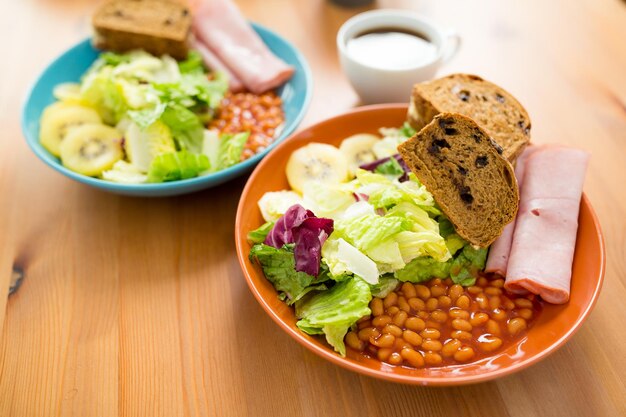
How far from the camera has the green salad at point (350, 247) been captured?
156 cm

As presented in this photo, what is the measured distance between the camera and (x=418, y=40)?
239 cm

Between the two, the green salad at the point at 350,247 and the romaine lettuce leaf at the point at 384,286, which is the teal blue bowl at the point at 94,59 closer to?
the green salad at the point at 350,247

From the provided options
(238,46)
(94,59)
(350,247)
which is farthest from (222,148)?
(94,59)

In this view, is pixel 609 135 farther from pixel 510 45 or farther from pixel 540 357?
pixel 540 357

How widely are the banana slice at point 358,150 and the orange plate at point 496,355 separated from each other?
286mm

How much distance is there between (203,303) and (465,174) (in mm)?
920

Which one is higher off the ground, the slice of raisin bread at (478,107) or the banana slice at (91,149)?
the slice of raisin bread at (478,107)

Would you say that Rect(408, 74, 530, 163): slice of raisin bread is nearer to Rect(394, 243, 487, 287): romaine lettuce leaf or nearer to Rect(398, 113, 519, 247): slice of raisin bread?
Rect(398, 113, 519, 247): slice of raisin bread

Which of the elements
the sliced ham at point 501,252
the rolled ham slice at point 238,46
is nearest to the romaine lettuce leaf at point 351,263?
the sliced ham at point 501,252

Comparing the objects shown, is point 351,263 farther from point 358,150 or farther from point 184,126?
point 184,126

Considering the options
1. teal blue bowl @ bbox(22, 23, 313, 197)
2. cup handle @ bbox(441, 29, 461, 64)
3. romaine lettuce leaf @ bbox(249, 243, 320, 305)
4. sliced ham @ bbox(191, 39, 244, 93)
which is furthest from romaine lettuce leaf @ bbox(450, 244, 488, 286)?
sliced ham @ bbox(191, 39, 244, 93)

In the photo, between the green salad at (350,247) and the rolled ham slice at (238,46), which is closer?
the green salad at (350,247)

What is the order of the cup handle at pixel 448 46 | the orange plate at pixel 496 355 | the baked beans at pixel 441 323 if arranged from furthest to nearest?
the cup handle at pixel 448 46, the baked beans at pixel 441 323, the orange plate at pixel 496 355

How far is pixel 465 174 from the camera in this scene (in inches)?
66.3
